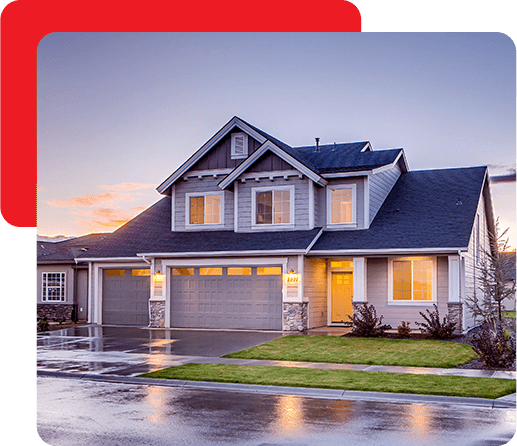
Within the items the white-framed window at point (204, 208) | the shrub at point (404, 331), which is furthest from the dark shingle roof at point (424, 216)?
the white-framed window at point (204, 208)

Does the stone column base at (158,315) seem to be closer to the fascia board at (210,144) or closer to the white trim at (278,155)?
the fascia board at (210,144)

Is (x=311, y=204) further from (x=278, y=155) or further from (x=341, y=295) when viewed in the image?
(x=341, y=295)

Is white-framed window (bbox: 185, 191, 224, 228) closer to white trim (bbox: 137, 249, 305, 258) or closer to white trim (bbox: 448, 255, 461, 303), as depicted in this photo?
white trim (bbox: 137, 249, 305, 258)

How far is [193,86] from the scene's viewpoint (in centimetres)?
657

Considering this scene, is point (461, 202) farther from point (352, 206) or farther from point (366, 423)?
point (366, 423)

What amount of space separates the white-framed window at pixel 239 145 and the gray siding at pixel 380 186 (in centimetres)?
553

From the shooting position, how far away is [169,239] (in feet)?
83.8

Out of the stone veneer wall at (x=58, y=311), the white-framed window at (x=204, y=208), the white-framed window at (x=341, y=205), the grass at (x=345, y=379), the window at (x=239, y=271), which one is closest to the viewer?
the grass at (x=345, y=379)

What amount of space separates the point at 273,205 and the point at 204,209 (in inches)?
136

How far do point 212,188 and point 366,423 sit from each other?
59.1ft

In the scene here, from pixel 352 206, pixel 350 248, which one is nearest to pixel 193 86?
pixel 350 248

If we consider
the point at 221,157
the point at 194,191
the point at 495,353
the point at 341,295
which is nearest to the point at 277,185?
the point at 221,157

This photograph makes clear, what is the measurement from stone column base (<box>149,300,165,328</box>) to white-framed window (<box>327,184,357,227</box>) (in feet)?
25.1

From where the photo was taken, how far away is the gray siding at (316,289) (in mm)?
22719
